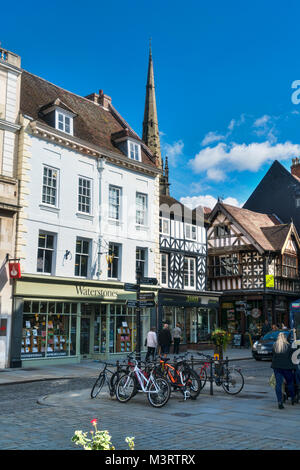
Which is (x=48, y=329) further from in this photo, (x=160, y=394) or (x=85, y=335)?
(x=160, y=394)

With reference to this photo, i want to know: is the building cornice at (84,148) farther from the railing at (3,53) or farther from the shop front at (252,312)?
the shop front at (252,312)

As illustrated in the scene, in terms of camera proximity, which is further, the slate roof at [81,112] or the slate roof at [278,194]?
→ the slate roof at [278,194]

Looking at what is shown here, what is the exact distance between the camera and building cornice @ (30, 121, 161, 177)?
67.4 feet

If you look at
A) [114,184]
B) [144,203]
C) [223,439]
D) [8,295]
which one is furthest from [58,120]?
[223,439]

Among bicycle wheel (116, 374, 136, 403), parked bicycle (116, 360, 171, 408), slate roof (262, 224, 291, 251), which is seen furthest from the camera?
slate roof (262, 224, 291, 251)

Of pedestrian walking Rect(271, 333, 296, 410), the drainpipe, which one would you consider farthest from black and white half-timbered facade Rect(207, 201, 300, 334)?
pedestrian walking Rect(271, 333, 296, 410)

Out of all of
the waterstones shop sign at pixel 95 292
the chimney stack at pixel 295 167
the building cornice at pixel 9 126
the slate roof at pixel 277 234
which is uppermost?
the chimney stack at pixel 295 167

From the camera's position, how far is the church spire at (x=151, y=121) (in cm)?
6700

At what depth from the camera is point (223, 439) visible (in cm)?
689

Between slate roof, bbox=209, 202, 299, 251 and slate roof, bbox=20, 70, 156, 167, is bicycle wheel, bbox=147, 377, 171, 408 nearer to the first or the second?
slate roof, bbox=20, 70, 156, 167

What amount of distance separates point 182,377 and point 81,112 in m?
17.9

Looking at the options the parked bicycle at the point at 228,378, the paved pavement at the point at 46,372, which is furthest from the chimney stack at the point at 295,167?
the parked bicycle at the point at 228,378

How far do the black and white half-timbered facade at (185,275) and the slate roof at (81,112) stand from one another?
14.8 feet

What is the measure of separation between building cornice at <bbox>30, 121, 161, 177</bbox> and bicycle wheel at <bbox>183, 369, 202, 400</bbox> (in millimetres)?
13047
